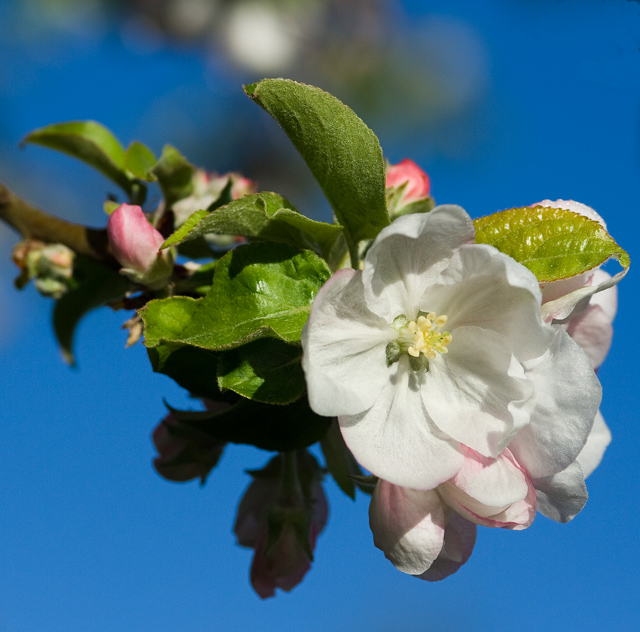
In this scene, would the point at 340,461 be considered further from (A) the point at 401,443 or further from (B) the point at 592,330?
(B) the point at 592,330

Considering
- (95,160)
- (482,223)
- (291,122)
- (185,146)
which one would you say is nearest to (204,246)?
(95,160)

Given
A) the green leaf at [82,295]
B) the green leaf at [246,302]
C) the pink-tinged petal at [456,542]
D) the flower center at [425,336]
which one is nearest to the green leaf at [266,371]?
the green leaf at [246,302]

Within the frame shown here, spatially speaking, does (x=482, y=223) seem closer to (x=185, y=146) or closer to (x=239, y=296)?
(x=239, y=296)

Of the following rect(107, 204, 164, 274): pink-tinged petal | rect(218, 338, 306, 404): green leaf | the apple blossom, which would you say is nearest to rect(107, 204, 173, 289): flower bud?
rect(107, 204, 164, 274): pink-tinged petal

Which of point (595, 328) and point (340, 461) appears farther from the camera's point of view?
point (340, 461)

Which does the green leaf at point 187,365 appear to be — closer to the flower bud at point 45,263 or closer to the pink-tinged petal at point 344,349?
the pink-tinged petal at point 344,349

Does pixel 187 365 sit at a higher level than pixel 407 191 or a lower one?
lower

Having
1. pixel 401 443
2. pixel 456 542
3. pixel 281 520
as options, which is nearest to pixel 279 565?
pixel 281 520
